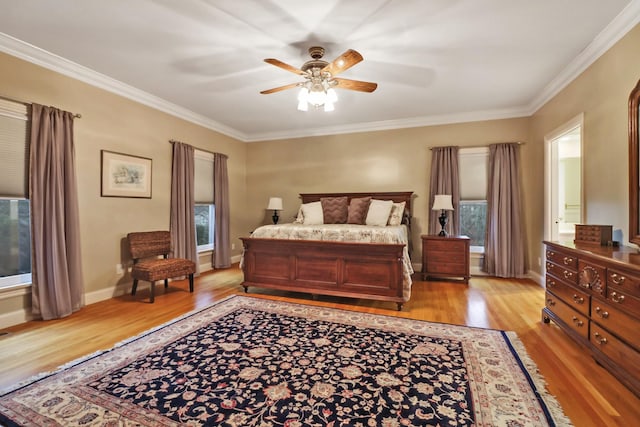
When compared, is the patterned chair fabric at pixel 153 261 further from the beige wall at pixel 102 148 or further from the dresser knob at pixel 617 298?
the dresser knob at pixel 617 298

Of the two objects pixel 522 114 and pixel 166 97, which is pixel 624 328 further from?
pixel 166 97

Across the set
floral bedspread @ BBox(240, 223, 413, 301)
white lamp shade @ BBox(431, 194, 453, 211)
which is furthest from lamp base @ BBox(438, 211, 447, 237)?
floral bedspread @ BBox(240, 223, 413, 301)

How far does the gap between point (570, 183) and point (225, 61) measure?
20.9ft

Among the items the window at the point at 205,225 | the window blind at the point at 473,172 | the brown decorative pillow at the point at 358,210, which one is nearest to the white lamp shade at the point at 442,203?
the window blind at the point at 473,172

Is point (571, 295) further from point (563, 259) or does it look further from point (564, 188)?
point (564, 188)

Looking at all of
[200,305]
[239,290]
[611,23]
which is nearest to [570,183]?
[611,23]

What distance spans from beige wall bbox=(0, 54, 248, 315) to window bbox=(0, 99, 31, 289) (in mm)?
202

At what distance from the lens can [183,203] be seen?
4.68m

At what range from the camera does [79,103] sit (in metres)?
3.40

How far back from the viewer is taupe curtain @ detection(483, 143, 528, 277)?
468 cm

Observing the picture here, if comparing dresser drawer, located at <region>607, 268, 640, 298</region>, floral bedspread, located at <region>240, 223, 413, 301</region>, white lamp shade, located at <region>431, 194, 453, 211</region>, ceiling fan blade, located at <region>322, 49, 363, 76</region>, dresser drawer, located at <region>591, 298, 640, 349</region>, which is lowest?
dresser drawer, located at <region>591, 298, 640, 349</region>

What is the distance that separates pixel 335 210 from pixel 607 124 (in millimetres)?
3518

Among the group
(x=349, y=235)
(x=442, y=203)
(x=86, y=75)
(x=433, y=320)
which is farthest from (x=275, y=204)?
(x=433, y=320)

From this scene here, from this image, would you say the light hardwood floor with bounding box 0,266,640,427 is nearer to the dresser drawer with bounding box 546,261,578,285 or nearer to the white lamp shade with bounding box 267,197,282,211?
the dresser drawer with bounding box 546,261,578,285
